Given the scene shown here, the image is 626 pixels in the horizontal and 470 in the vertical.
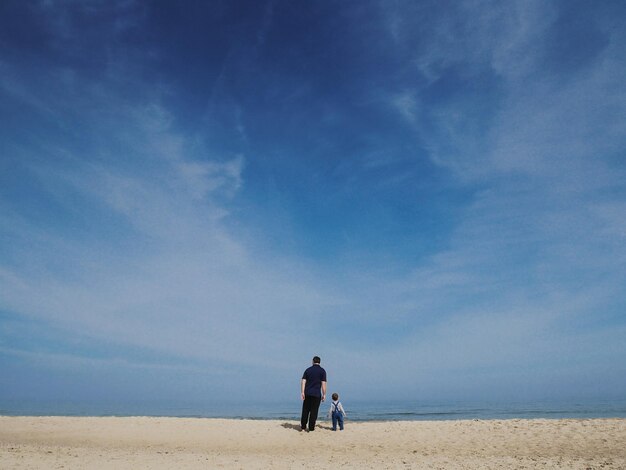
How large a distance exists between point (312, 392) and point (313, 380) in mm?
387

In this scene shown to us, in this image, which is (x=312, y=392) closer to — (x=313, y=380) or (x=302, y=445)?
(x=313, y=380)

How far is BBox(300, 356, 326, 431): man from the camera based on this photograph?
14.2m

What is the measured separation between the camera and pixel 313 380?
565 inches

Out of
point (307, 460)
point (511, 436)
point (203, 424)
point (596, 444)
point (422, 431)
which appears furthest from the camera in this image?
point (203, 424)

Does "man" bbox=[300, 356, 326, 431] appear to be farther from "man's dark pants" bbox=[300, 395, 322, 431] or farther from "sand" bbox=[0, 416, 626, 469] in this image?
"sand" bbox=[0, 416, 626, 469]

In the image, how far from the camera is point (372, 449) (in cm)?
1145

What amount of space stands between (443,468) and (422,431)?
→ 19.0 feet

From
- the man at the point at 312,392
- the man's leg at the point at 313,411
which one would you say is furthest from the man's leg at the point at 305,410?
the man's leg at the point at 313,411

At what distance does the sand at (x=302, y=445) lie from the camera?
9352 mm

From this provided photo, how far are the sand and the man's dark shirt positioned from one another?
4.39 ft

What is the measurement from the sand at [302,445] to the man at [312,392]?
1.98ft

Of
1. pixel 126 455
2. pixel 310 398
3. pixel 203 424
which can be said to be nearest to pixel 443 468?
pixel 310 398

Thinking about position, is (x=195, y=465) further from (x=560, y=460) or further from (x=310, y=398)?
(x=560, y=460)

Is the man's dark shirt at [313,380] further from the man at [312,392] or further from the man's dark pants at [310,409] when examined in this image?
the man's dark pants at [310,409]
